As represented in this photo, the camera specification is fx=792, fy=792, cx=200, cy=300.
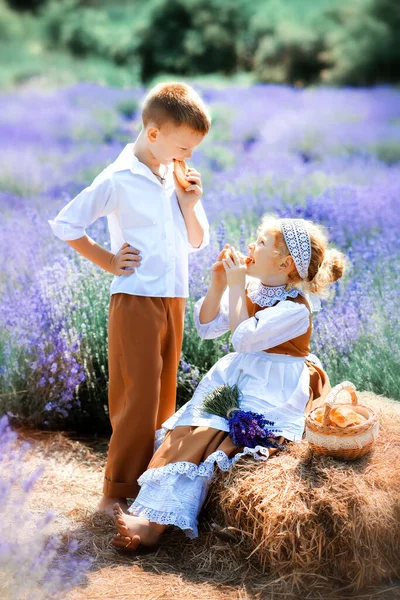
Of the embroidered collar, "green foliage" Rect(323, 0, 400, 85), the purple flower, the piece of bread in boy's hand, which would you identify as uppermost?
"green foliage" Rect(323, 0, 400, 85)

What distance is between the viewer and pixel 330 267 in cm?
254

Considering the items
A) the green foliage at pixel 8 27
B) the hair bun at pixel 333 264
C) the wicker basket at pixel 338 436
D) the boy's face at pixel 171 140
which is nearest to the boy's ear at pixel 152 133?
the boy's face at pixel 171 140

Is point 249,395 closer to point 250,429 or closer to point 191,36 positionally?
point 250,429

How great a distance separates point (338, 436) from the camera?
7.48 ft

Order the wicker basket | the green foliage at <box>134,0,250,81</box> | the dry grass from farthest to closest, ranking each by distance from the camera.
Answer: the green foliage at <box>134,0,250,81</box>
the wicker basket
the dry grass

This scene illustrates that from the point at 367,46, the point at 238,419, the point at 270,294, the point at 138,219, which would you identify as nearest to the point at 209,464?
the point at 238,419

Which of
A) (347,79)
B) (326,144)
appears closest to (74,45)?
(347,79)

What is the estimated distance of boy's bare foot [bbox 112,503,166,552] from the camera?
7.68 feet

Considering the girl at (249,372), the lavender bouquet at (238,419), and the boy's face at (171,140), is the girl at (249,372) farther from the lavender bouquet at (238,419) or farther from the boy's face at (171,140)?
the boy's face at (171,140)

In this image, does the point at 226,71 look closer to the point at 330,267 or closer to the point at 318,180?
the point at 318,180

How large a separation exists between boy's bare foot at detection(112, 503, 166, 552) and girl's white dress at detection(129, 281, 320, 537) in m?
0.03

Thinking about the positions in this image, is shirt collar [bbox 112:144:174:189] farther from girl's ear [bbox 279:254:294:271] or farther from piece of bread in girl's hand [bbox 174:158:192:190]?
girl's ear [bbox 279:254:294:271]

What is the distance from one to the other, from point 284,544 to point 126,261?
0.98 m

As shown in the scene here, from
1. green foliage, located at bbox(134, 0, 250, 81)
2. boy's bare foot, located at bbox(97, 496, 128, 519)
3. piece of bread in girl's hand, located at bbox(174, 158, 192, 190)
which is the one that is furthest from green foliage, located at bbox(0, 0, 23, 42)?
boy's bare foot, located at bbox(97, 496, 128, 519)
